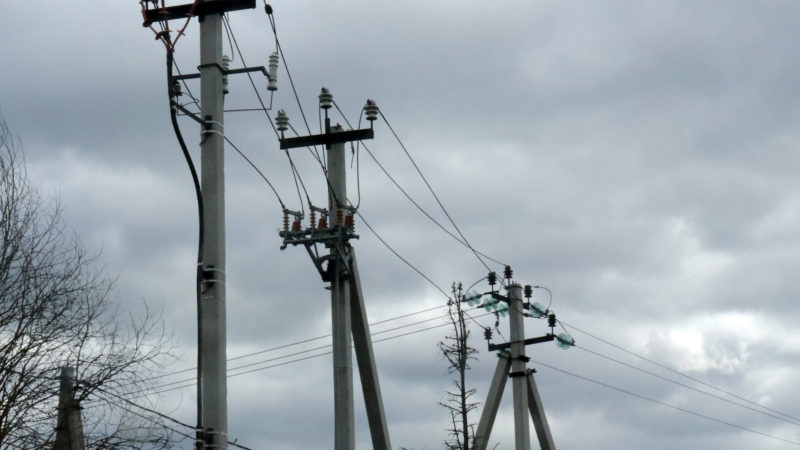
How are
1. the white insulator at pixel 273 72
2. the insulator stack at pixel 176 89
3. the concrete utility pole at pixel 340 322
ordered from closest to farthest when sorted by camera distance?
the insulator stack at pixel 176 89 < the white insulator at pixel 273 72 < the concrete utility pole at pixel 340 322

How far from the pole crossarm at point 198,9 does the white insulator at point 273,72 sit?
49.2 inches

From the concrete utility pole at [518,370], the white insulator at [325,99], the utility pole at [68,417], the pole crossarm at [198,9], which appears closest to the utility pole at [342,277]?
the white insulator at [325,99]

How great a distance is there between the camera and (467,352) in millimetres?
33406

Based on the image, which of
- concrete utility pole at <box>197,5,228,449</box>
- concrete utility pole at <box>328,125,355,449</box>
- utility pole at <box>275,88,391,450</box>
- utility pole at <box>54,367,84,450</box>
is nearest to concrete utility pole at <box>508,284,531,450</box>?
utility pole at <box>275,88,391,450</box>

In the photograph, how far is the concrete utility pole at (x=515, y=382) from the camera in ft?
102

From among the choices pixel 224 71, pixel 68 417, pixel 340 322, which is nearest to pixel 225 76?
pixel 224 71

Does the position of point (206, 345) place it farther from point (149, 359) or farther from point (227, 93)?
point (149, 359)

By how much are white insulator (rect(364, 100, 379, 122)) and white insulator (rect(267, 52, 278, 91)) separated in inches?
284

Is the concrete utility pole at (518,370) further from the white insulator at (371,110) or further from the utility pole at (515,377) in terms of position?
the white insulator at (371,110)

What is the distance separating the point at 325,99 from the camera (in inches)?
891

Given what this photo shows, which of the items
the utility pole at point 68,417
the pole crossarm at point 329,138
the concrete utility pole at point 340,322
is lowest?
the utility pole at point 68,417

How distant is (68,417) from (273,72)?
16.8 ft

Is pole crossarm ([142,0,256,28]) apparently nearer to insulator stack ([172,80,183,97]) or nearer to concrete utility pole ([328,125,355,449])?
insulator stack ([172,80,183,97])

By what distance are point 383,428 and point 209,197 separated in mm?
9703
